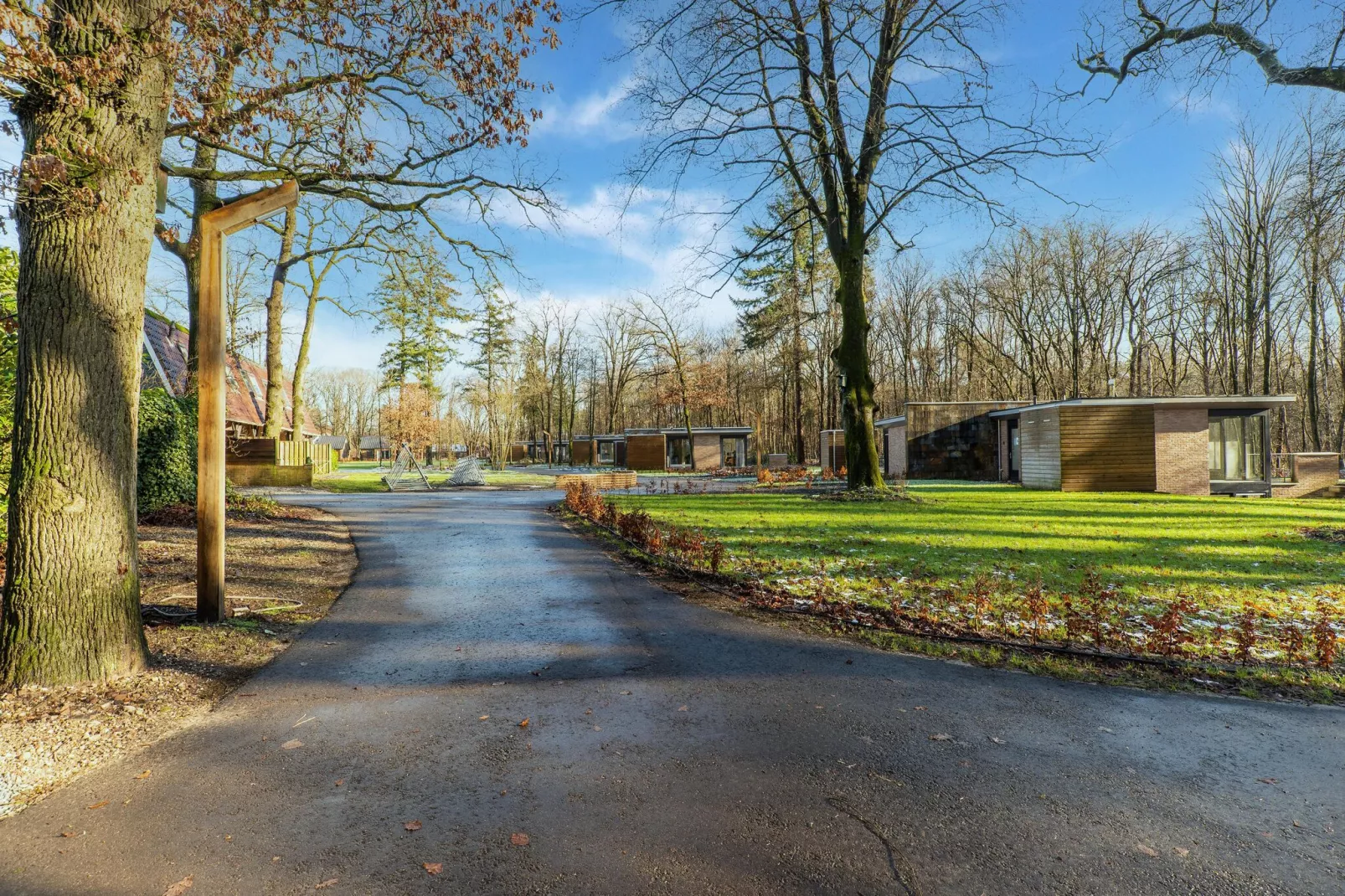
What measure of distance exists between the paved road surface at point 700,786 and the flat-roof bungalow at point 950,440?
1050 inches

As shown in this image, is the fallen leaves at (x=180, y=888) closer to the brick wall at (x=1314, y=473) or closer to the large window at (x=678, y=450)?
the brick wall at (x=1314, y=473)

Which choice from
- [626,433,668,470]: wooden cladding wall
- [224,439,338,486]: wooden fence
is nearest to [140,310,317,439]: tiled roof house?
[224,439,338,486]: wooden fence

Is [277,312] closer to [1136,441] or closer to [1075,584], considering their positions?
[1075,584]

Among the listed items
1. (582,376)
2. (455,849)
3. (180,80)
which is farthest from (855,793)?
(582,376)

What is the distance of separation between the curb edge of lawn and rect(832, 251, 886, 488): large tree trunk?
1095 cm

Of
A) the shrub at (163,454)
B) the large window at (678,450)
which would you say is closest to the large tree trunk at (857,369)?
the shrub at (163,454)

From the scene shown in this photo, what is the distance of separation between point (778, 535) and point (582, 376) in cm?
4909

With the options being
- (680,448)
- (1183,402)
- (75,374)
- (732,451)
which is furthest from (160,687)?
(732,451)

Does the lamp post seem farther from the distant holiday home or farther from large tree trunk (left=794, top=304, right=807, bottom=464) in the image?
the distant holiday home

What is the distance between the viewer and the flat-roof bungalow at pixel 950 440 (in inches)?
1128

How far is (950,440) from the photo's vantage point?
1166 inches

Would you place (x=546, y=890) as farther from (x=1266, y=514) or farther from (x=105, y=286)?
(x=1266, y=514)

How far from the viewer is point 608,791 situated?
2.85 m

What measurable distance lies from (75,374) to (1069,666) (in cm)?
670
